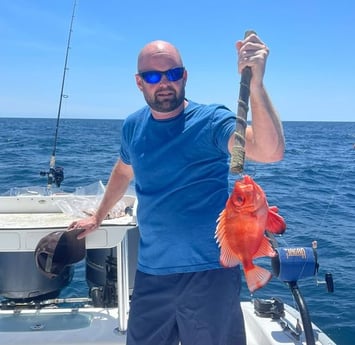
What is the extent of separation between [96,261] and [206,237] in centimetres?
204

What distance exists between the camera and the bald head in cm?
244

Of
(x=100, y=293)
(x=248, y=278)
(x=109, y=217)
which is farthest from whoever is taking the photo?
(x=100, y=293)

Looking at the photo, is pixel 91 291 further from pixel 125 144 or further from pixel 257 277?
pixel 257 277

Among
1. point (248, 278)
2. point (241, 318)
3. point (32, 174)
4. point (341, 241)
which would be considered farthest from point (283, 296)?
point (32, 174)

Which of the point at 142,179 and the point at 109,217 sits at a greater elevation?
the point at 142,179

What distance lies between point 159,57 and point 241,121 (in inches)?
29.6

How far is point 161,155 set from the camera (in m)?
2.51

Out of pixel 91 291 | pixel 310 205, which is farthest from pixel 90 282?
pixel 310 205

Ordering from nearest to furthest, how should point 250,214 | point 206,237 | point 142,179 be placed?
point 250,214, point 206,237, point 142,179

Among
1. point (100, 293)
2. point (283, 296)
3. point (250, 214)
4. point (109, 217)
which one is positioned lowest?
point (283, 296)

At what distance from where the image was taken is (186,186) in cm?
246

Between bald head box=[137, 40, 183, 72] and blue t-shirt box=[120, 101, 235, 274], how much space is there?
25 cm

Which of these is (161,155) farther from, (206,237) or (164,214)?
(206,237)

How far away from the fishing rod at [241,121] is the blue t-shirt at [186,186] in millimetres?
449
